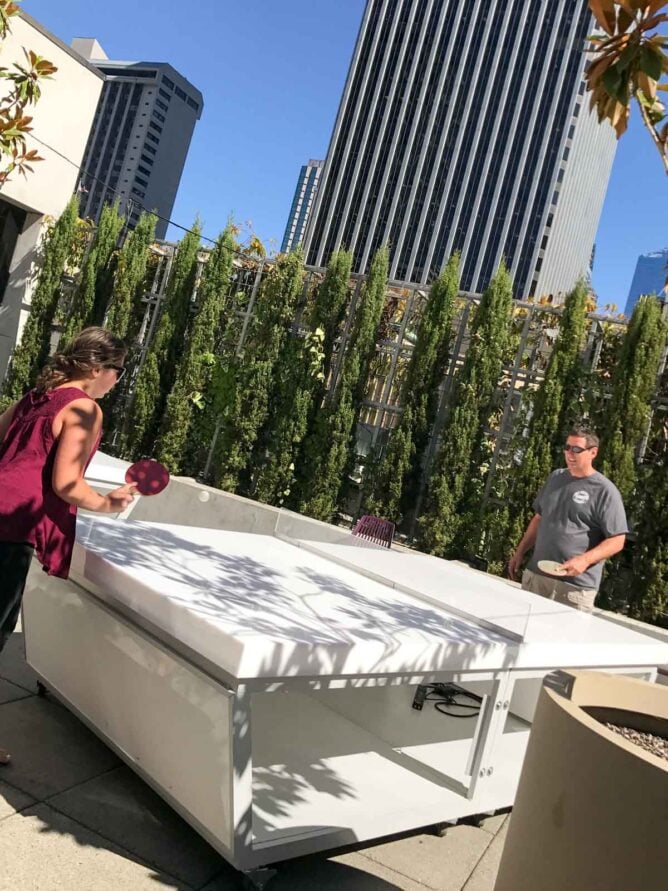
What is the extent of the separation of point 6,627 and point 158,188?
14965 centimetres

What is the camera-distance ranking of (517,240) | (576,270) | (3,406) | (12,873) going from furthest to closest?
(576,270), (517,240), (3,406), (12,873)

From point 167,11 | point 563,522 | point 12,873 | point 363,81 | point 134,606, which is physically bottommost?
point 12,873

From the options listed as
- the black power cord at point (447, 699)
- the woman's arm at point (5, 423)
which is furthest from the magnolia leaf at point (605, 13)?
the black power cord at point (447, 699)

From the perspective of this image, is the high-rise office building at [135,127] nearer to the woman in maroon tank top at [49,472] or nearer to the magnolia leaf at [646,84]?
the woman in maroon tank top at [49,472]

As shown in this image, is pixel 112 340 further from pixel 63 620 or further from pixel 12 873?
pixel 12 873

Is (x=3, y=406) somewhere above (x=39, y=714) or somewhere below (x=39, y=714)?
above

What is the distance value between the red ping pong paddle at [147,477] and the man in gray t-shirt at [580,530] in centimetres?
256

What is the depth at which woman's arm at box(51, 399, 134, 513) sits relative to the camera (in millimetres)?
2486

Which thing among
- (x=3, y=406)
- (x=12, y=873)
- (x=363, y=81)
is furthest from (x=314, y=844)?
(x=363, y=81)

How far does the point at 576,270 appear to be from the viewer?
8631cm

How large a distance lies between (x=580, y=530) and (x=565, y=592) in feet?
1.26

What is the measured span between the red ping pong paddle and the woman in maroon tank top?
0.05 meters

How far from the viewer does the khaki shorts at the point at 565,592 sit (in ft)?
14.4

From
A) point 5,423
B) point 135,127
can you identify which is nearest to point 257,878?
point 5,423
